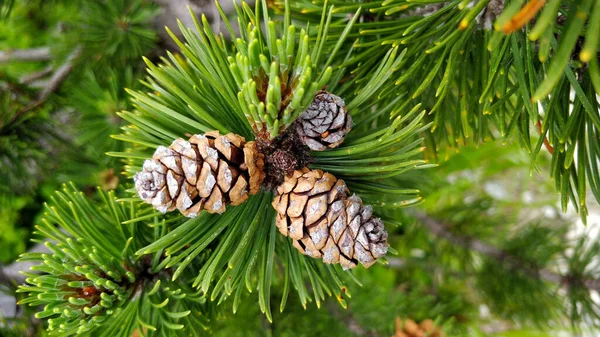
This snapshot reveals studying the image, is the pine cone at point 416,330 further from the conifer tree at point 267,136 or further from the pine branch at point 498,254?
the pine branch at point 498,254

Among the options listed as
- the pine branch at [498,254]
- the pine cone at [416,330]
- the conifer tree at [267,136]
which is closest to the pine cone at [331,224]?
the conifer tree at [267,136]

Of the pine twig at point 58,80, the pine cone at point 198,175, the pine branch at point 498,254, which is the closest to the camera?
the pine cone at point 198,175

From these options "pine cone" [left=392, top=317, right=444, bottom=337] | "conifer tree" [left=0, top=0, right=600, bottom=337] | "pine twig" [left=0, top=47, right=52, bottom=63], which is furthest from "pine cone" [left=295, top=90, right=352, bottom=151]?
"pine twig" [left=0, top=47, right=52, bottom=63]

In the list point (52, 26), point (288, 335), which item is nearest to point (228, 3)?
point (288, 335)

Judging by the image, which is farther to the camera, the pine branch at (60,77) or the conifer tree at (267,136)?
the pine branch at (60,77)

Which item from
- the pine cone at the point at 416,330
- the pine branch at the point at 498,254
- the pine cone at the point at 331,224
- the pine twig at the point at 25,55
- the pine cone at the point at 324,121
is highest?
the pine twig at the point at 25,55

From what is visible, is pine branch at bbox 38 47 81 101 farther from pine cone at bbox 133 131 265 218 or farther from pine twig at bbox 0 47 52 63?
pine cone at bbox 133 131 265 218

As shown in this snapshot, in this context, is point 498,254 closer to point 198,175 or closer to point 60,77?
point 198,175

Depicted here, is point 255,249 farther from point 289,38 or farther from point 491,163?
point 491,163
